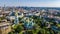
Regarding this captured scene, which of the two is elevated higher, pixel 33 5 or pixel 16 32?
pixel 33 5

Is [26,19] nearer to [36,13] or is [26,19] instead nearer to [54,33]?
[36,13]

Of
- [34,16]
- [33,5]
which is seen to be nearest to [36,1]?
[33,5]

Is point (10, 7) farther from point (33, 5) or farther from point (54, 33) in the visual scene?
point (54, 33)

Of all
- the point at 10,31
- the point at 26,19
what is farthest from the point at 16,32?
the point at 26,19

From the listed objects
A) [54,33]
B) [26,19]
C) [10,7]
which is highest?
[10,7]

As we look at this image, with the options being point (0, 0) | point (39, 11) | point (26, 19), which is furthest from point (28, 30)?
point (0, 0)

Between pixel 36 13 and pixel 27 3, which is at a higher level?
pixel 27 3

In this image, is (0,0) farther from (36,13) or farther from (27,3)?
(36,13)
